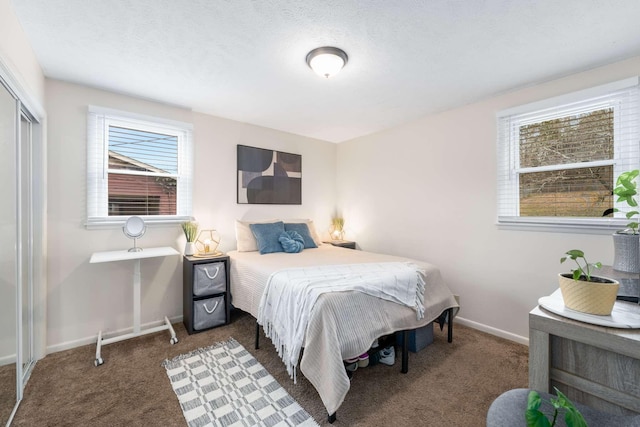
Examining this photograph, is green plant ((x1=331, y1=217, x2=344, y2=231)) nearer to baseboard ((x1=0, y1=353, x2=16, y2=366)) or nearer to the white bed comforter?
the white bed comforter

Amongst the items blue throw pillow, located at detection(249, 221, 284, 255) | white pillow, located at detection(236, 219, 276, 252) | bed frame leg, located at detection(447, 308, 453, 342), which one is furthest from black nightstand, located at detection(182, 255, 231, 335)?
bed frame leg, located at detection(447, 308, 453, 342)

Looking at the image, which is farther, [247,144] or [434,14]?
[247,144]

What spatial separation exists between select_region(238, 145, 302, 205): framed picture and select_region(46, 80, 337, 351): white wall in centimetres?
14

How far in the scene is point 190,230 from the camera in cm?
299

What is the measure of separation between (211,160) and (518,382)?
3.58 metres

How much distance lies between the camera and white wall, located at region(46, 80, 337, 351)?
2439 mm

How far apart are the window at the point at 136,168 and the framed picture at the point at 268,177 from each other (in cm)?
66

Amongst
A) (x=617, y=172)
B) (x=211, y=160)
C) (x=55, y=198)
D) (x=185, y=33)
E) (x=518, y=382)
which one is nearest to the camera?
(x=185, y=33)

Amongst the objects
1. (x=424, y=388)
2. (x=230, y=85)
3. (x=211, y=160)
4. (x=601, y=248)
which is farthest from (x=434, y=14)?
(x=211, y=160)

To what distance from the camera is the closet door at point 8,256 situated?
157 cm

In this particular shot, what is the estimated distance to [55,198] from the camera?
7.97ft

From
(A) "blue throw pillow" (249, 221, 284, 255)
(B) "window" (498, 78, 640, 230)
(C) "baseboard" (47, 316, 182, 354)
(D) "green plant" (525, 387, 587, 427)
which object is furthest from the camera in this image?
Result: (A) "blue throw pillow" (249, 221, 284, 255)

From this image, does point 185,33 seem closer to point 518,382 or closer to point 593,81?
point 593,81

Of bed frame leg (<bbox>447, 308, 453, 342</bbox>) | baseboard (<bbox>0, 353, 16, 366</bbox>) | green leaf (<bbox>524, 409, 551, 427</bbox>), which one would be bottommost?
bed frame leg (<bbox>447, 308, 453, 342</bbox>)
